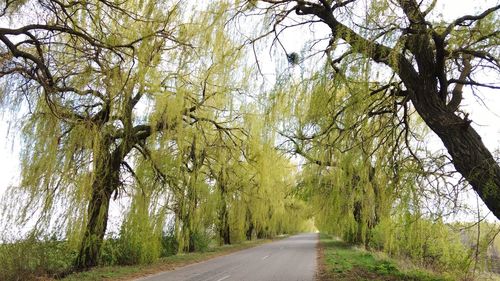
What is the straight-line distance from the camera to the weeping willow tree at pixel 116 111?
7.00 meters

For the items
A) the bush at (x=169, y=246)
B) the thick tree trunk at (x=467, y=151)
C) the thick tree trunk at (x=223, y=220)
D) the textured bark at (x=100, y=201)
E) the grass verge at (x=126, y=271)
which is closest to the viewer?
the thick tree trunk at (x=467, y=151)

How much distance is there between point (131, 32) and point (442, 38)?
5890 mm

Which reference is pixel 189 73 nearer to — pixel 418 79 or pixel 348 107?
pixel 348 107

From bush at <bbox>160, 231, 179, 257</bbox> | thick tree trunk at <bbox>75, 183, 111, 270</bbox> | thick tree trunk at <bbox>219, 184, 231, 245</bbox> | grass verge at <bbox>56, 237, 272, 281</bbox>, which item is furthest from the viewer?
thick tree trunk at <bbox>219, 184, 231, 245</bbox>

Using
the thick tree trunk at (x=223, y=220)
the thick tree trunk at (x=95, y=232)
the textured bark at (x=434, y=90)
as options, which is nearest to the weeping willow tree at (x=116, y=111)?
the thick tree trunk at (x=95, y=232)

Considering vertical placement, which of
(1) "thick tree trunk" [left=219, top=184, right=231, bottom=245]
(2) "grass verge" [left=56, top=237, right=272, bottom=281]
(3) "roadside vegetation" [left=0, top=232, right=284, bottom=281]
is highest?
(1) "thick tree trunk" [left=219, top=184, right=231, bottom=245]

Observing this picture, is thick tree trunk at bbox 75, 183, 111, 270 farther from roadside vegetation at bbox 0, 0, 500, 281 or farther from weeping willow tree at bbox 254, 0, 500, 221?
weeping willow tree at bbox 254, 0, 500, 221

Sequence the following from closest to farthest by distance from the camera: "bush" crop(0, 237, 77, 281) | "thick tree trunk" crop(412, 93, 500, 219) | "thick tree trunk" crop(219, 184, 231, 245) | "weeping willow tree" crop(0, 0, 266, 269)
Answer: "thick tree trunk" crop(412, 93, 500, 219)
"weeping willow tree" crop(0, 0, 266, 269)
"bush" crop(0, 237, 77, 281)
"thick tree trunk" crop(219, 184, 231, 245)

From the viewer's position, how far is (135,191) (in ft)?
40.9

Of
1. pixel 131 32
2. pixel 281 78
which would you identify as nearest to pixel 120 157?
pixel 131 32

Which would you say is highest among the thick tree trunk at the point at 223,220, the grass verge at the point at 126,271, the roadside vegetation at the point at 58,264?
the thick tree trunk at the point at 223,220

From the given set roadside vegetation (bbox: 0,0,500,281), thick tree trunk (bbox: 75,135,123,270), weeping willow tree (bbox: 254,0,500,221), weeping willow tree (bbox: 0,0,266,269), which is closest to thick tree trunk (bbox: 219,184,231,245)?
roadside vegetation (bbox: 0,0,500,281)

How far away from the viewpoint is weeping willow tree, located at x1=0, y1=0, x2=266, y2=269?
7.00 metres

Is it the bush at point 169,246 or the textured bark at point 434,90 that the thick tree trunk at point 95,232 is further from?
the textured bark at point 434,90
